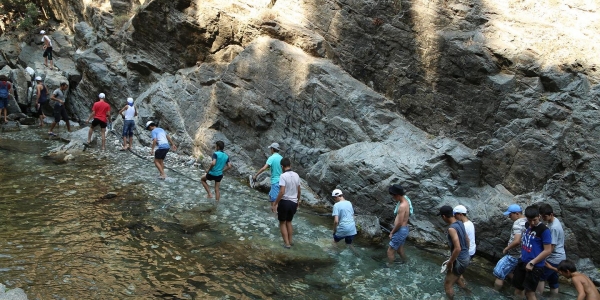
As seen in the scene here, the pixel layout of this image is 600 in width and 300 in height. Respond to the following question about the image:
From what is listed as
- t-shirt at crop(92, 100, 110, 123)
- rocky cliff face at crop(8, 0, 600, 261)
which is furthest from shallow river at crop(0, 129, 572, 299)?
t-shirt at crop(92, 100, 110, 123)

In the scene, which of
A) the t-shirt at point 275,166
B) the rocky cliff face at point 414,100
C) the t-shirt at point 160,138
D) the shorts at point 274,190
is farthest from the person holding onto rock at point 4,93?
the shorts at point 274,190

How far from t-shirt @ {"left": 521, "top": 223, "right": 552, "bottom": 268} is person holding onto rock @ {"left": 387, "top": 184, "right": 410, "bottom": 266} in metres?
2.25

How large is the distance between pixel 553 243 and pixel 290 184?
5.17 m

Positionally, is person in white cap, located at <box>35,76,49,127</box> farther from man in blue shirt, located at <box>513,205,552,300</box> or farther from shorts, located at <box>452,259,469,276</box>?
man in blue shirt, located at <box>513,205,552,300</box>

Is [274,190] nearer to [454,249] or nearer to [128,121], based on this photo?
[454,249]

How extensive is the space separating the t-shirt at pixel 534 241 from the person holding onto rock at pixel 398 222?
2.25m

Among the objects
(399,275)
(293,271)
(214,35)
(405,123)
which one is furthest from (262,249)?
(214,35)

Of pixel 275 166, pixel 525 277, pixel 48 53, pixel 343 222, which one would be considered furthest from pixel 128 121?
pixel 525 277

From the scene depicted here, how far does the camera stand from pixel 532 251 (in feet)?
→ 28.2

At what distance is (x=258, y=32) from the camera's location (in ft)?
55.6

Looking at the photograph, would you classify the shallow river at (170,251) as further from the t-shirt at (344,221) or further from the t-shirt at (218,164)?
the t-shirt at (218,164)

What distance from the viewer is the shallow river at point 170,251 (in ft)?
26.4

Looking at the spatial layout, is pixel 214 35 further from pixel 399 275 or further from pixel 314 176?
pixel 399 275

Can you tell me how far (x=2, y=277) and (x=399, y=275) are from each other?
7.23 metres
